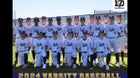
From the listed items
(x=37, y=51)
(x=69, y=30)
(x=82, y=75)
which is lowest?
(x=82, y=75)

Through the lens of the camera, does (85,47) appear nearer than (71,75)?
No

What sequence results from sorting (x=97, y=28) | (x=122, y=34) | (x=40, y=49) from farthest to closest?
(x=40, y=49) → (x=97, y=28) → (x=122, y=34)

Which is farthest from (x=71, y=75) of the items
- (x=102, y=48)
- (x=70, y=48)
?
(x=102, y=48)

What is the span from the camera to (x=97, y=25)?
3.43 meters

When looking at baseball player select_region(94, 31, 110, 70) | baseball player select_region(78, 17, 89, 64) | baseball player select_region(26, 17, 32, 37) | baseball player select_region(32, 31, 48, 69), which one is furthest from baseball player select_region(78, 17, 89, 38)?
baseball player select_region(26, 17, 32, 37)

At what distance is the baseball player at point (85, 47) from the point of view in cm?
341

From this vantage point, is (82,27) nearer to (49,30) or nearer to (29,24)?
(49,30)

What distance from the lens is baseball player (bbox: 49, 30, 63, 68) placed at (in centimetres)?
344

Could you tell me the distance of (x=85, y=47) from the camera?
3.44m

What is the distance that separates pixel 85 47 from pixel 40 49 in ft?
1.56
